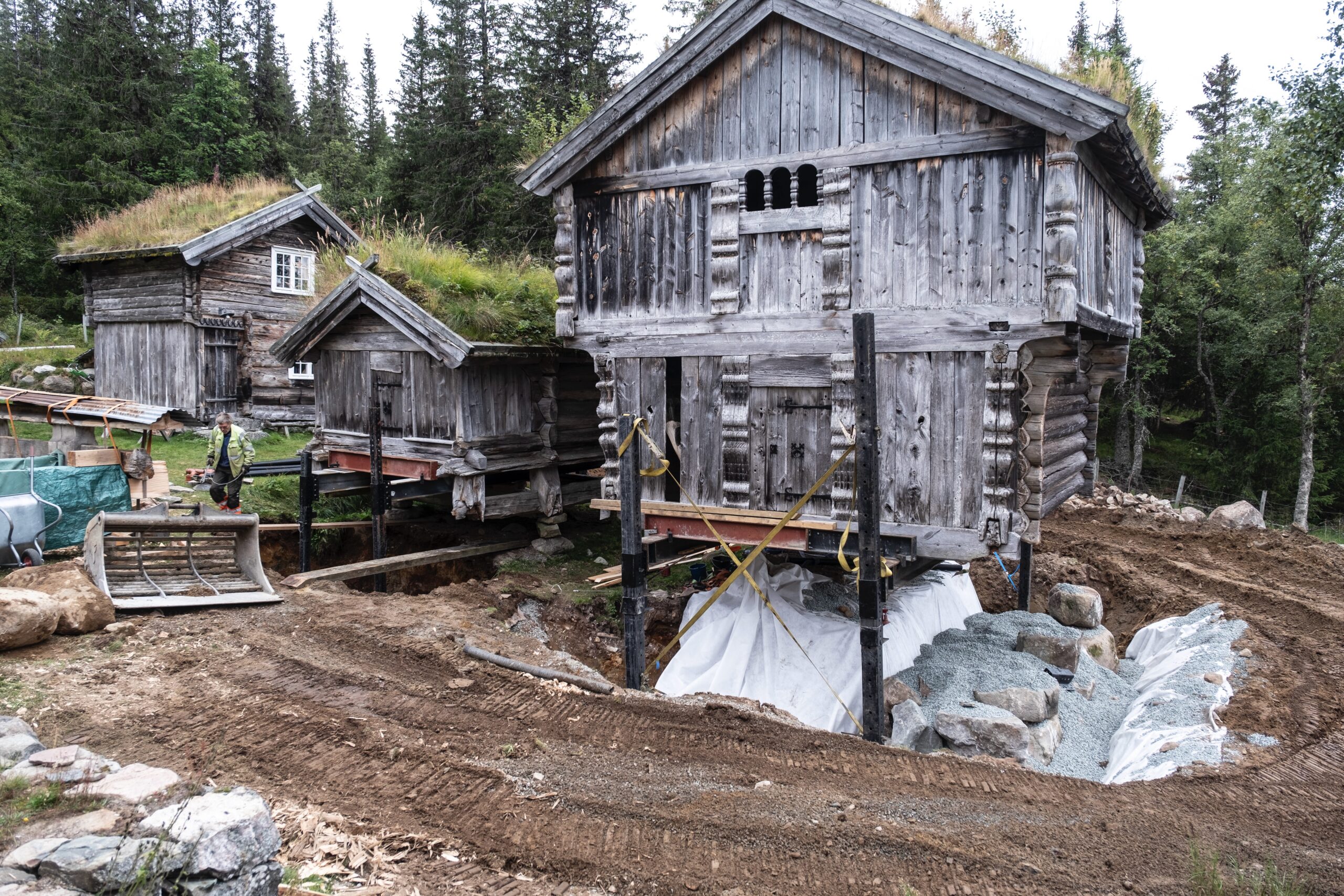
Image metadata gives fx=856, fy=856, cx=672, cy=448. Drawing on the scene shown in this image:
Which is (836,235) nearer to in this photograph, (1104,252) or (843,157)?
(843,157)

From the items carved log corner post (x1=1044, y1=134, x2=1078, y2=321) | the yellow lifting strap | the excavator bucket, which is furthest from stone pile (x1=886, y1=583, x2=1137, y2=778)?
the excavator bucket

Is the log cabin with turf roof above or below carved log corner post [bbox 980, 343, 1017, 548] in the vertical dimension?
above

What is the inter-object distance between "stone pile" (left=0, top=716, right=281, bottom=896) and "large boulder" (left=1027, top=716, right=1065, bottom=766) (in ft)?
25.1

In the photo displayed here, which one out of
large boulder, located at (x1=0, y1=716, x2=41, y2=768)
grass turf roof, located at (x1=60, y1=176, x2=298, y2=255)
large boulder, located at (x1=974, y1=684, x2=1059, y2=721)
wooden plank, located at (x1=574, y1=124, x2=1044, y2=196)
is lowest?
large boulder, located at (x1=974, y1=684, x2=1059, y2=721)

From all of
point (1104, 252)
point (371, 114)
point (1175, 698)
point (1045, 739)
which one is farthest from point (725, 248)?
point (371, 114)

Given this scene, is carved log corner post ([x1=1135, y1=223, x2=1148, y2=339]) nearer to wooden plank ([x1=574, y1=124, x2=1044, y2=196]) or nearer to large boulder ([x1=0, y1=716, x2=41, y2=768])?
wooden plank ([x1=574, y1=124, x2=1044, y2=196])

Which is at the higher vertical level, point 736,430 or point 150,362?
point 150,362

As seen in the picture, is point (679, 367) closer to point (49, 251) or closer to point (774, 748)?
point (774, 748)

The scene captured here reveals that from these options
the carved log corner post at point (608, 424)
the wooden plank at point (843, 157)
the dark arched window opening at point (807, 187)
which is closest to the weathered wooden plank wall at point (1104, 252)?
the wooden plank at point (843, 157)

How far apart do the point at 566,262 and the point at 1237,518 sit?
16671 mm

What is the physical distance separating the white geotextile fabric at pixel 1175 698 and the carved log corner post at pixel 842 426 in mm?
3911

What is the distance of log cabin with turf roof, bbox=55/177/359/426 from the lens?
23.1 meters

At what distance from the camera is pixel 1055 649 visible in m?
11.8

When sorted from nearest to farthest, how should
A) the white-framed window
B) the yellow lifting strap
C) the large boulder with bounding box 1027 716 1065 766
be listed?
the large boulder with bounding box 1027 716 1065 766, the yellow lifting strap, the white-framed window
